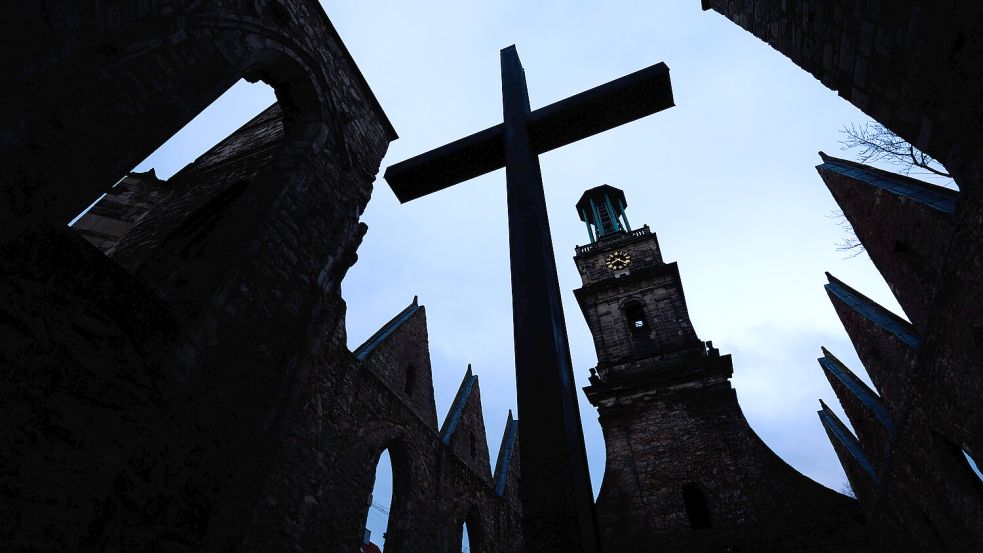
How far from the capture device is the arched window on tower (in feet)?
61.5

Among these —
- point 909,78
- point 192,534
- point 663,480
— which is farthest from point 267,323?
point 663,480

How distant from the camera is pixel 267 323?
4.35 metres

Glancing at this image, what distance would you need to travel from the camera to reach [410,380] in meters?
13.9

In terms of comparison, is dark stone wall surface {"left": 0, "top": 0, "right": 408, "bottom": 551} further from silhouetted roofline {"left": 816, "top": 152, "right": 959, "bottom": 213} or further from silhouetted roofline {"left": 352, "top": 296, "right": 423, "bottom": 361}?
silhouetted roofline {"left": 816, "top": 152, "right": 959, "bottom": 213}

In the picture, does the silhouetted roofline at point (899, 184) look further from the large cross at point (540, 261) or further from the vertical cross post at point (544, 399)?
the vertical cross post at point (544, 399)

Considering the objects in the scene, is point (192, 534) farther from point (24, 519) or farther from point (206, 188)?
point (206, 188)

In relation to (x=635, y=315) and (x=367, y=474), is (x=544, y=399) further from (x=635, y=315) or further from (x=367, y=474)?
(x=635, y=315)

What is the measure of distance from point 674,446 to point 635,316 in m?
6.00

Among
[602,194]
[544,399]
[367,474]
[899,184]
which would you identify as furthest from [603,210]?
[544,399]

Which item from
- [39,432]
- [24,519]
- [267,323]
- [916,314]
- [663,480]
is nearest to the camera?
[24,519]

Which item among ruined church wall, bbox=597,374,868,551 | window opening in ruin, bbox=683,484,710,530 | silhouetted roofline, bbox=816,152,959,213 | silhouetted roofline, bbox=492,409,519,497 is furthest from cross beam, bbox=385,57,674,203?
silhouetted roofline, bbox=492,409,519,497

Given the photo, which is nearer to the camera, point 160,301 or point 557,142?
point 557,142

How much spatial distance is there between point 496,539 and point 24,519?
45.5 ft

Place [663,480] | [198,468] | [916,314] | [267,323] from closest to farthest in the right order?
[198,468]
[267,323]
[916,314]
[663,480]
